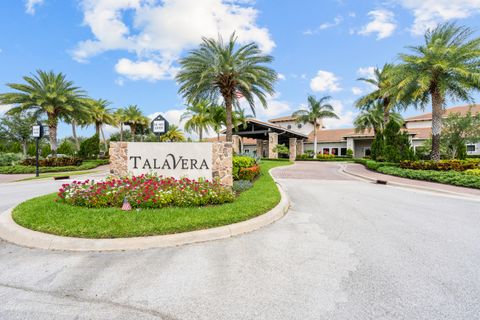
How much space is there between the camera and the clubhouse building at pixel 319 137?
109 feet

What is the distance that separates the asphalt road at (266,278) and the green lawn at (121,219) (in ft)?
1.67

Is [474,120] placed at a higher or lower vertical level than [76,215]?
higher

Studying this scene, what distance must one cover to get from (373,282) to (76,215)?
5.72m

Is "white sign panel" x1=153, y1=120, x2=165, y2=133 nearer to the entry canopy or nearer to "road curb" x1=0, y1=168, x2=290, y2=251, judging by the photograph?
"road curb" x1=0, y1=168, x2=290, y2=251

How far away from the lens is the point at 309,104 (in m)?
40.6

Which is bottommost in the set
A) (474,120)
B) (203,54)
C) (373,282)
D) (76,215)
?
(373,282)

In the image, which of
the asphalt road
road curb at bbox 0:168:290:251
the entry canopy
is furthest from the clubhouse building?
the asphalt road

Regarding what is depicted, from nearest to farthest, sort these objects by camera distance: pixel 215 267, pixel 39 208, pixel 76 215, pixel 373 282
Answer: pixel 373 282 → pixel 215 267 → pixel 76 215 → pixel 39 208

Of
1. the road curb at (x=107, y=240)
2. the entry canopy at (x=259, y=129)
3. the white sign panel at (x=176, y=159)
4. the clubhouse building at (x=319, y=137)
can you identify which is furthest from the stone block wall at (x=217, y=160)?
the entry canopy at (x=259, y=129)

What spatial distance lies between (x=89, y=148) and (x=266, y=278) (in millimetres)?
31860

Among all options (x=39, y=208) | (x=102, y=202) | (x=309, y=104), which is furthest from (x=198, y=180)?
(x=309, y=104)

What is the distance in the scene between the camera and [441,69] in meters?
15.1

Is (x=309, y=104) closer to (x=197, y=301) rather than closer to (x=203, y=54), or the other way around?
(x=203, y=54)

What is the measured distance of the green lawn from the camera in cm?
447
